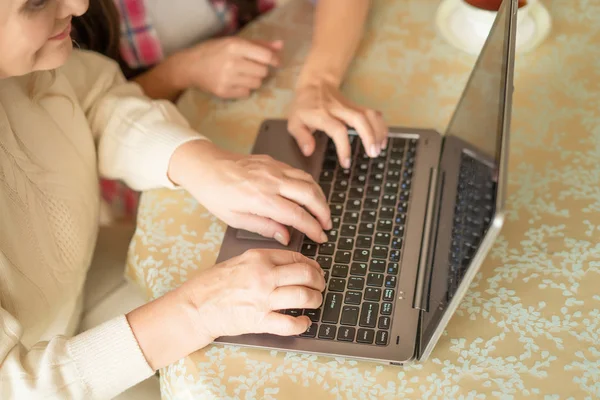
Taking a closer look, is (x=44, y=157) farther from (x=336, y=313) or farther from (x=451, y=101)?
(x=451, y=101)

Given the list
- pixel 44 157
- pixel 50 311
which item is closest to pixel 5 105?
pixel 44 157

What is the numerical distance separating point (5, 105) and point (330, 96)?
0.46 metres

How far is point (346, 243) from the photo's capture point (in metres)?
0.88

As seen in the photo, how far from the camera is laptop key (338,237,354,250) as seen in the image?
872 mm

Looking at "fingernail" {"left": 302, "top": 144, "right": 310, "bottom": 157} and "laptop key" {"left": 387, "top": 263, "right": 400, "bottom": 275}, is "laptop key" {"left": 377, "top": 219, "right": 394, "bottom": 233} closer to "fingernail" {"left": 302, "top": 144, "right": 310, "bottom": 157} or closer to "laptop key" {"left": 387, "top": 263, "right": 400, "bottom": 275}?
"laptop key" {"left": 387, "top": 263, "right": 400, "bottom": 275}

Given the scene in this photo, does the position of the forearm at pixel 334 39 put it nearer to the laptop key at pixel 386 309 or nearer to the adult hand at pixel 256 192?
the adult hand at pixel 256 192

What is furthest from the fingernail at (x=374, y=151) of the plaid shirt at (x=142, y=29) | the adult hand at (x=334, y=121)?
the plaid shirt at (x=142, y=29)

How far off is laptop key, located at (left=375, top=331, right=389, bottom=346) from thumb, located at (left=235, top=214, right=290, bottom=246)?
0.59ft

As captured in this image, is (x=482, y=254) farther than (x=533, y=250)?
No

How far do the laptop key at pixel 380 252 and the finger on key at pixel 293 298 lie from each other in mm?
116

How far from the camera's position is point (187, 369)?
0.79 meters

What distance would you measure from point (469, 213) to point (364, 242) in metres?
0.16

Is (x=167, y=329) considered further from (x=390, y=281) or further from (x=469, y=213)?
(x=469, y=213)

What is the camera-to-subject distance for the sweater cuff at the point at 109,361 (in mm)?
810
